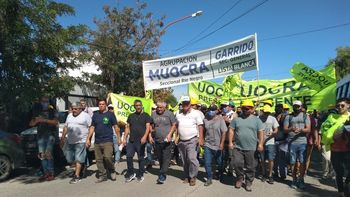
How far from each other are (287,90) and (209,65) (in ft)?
12.8

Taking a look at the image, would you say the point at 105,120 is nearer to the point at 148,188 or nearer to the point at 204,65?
the point at 148,188

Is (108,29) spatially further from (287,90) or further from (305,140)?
(305,140)

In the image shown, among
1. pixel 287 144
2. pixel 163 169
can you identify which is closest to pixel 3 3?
pixel 163 169

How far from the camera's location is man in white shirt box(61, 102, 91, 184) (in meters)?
9.12

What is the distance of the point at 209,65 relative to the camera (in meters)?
11.9

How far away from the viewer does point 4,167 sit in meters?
9.55

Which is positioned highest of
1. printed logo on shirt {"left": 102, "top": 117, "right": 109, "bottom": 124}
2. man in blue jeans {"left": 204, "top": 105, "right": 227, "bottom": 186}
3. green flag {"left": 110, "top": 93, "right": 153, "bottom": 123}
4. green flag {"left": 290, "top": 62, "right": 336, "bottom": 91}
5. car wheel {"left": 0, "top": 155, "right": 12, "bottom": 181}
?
green flag {"left": 290, "top": 62, "right": 336, "bottom": 91}

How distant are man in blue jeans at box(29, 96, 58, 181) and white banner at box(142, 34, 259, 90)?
3.84m

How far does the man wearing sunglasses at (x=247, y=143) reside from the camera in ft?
26.8

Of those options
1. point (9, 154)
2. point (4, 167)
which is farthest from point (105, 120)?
point (4, 167)

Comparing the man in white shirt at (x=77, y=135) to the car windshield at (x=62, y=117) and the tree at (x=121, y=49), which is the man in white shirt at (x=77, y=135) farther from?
the tree at (x=121, y=49)

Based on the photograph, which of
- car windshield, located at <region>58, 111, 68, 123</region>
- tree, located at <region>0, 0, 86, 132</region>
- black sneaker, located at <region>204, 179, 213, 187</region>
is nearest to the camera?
black sneaker, located at <region>204, 179, 213, 187</region>

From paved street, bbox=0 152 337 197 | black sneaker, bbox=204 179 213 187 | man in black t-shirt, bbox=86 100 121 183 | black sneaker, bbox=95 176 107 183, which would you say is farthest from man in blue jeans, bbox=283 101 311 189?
black sneaker, bbox=95 176 107 183

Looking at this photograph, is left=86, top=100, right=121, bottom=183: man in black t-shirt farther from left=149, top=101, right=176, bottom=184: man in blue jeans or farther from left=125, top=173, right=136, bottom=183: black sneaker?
left=149, top=101, right=176, bottom=184: man in blue jeans
